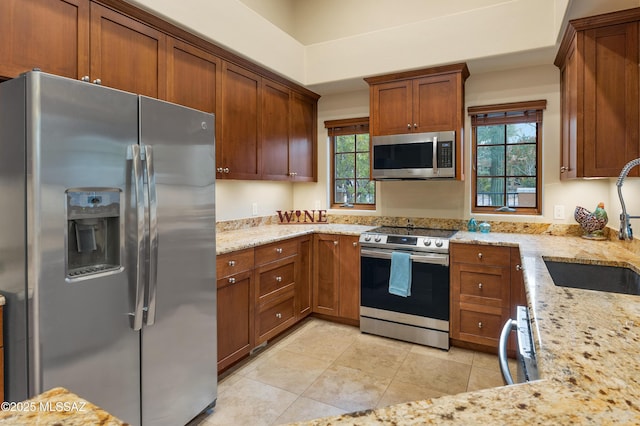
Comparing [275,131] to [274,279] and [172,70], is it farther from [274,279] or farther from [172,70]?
[274,279]

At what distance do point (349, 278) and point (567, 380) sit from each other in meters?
2.70

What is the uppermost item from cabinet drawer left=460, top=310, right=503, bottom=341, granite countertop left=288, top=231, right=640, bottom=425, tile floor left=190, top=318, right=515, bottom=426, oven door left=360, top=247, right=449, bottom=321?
granite countertop left=288, top=231, right=640, bottom=425

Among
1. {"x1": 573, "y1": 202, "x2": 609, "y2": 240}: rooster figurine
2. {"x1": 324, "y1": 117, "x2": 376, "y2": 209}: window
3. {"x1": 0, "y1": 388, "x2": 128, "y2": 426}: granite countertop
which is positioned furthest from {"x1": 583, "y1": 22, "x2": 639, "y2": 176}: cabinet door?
{"x1": 0, "y1": 388, "x2": 128, "y2": 426}: granite countertop

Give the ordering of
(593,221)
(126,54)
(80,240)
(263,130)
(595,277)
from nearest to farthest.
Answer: (80,240) → (595,277) → (126,54) → (593,221) → (263,130)

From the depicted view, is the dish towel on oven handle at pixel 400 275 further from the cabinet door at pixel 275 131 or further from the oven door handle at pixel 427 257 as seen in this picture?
the cabinet door at pixel 275 131

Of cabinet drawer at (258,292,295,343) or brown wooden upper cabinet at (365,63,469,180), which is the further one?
brown wooden upper cabinet at (365,63,469,180)

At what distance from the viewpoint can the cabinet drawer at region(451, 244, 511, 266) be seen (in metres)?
2.78

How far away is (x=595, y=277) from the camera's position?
69.1 inches

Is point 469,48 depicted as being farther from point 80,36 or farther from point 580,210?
point 80,36

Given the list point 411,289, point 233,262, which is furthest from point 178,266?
point 411,289

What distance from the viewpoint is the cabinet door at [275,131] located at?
332cm

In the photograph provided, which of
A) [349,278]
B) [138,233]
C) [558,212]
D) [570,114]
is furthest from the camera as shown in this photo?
[349,278]

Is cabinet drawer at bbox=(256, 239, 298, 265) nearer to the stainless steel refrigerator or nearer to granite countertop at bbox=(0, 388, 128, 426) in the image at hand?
the stainless steel refrigerator

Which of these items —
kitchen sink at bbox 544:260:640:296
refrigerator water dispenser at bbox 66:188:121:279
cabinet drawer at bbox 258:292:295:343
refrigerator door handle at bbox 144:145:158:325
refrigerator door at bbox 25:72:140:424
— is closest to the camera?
refrigerator door at bbox 25:72:140:424
